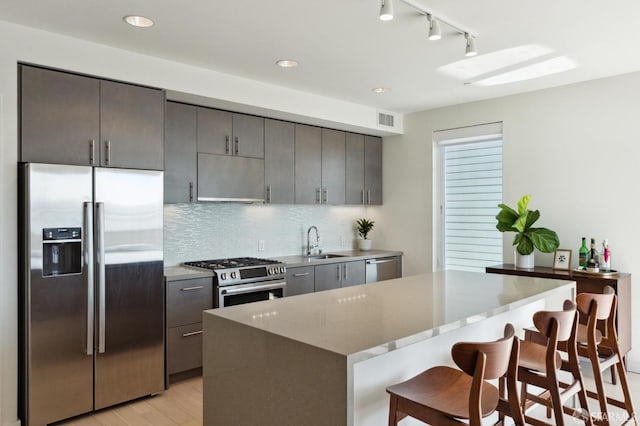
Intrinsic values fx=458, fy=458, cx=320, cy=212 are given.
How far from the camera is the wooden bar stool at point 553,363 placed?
2.21 meters

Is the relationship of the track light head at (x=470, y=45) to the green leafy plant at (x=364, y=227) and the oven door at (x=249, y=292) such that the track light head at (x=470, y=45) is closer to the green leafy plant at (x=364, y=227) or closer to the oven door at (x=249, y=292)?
the oven door at (x=249, y=292)

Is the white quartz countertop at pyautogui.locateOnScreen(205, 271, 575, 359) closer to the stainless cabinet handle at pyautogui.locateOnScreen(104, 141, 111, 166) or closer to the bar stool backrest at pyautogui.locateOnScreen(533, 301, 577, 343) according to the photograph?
the bar stool backrest at pyautogui.locateOnScreen(533, 301, 577, 343)

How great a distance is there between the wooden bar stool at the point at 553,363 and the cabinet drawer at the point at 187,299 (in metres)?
2.51

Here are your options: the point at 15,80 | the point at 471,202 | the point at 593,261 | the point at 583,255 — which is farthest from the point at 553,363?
the point at 15,80

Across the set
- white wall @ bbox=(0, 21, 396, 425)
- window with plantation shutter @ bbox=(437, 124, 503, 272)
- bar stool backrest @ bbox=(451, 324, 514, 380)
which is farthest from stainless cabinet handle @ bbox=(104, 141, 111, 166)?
window with plantation shutter @ bbox=(437, 124, 503, 272)

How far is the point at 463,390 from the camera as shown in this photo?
1969mm

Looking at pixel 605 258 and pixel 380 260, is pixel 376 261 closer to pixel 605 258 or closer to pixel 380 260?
pixel 380 260

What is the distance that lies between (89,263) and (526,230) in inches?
150

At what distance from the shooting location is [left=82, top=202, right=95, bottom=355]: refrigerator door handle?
318 centimetres

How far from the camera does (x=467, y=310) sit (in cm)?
225

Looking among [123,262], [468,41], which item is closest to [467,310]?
[468,41]

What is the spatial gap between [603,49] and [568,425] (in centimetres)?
275

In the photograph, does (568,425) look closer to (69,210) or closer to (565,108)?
(565,108)

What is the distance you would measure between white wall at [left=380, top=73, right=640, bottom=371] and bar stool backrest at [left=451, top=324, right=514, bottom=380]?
3.17 meters
